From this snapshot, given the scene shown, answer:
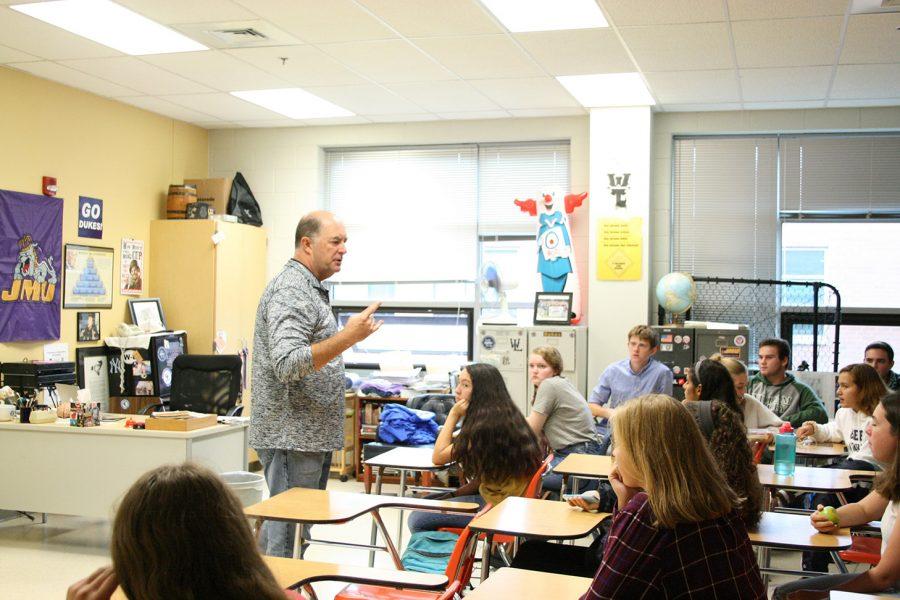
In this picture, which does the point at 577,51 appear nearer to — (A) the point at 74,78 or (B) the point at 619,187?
(B) the point at 619,187

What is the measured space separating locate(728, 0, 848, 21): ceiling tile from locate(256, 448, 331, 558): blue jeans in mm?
3183

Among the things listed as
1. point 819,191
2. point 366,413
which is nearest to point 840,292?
point 819,191

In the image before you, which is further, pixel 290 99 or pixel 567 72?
pixel 290 99

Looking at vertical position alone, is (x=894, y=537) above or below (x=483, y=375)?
below

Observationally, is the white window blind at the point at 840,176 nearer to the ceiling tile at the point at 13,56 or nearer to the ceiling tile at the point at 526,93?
the ceiling tile at the point at 526,93

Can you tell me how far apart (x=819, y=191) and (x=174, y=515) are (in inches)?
274

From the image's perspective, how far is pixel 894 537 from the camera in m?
2.76

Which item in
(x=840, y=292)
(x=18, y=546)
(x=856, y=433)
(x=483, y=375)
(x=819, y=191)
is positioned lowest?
(x=18, y=546)

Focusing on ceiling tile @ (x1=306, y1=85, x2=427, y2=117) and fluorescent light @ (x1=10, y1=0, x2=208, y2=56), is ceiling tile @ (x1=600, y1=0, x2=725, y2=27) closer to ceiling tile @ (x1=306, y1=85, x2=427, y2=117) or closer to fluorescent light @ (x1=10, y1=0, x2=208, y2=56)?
ceiling tile @ (x1=306, y1=85, x2=427, y2=117)

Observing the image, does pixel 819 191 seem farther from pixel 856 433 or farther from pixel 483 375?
pixel 483 375

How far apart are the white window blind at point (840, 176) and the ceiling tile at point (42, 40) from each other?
514 cm

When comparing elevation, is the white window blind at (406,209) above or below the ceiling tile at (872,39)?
below

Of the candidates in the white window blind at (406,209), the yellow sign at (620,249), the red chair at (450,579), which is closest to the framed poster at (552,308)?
the yellow sign at (620,249)

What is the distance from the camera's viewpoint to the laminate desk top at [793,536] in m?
3.06
